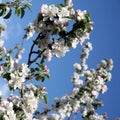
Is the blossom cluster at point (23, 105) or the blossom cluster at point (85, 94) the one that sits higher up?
the blossom cluster at point (85, 94)

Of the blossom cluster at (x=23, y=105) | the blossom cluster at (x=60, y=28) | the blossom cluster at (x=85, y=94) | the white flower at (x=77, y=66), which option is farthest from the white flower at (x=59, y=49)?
the white flower at (x=77, y=66)

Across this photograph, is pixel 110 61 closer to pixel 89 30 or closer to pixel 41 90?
pixel 41 90

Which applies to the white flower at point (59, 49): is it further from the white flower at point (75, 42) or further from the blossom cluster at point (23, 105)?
the blossom cluster at point (23, 105)

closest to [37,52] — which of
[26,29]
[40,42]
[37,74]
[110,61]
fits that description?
[40,42]

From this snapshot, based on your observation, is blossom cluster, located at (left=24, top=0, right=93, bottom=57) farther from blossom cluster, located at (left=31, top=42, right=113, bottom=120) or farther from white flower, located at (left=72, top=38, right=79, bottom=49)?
blossom cluster, located at (left=31, top=42, right=113, bottom=120)

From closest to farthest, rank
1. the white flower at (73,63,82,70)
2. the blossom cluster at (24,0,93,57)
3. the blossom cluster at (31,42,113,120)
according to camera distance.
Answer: the blossom cluster at (24,0,93,57), the blossom cluster at (31,42,113,120), the white flower at (73,63,82,70)

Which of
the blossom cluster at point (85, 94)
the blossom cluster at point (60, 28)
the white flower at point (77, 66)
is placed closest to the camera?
the blossom cluster at point (60, 28)

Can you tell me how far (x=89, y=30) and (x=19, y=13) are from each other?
1150 mm

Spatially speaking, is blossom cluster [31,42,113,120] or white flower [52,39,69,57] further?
blossom cluster [31,42,113,120]

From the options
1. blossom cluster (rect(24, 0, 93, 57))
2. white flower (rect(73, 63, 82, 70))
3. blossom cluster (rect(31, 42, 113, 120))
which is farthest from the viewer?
white flower (rect(73, 63, 82, 70))

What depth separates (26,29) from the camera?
12148 mm

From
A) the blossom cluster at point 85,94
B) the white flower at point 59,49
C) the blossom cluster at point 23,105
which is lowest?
the blossom cluster at point 23,105

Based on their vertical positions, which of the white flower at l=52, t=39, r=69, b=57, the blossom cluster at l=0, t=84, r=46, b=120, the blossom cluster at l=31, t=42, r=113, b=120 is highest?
the blossom cluster at l=31, t=42, r=113, b=120

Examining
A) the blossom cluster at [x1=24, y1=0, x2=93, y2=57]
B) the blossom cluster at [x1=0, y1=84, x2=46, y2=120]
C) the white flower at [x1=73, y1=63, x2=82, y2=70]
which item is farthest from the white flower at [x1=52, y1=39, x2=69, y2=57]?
the white flower at [x1=73, y1=63, x2=82, y2=70]
